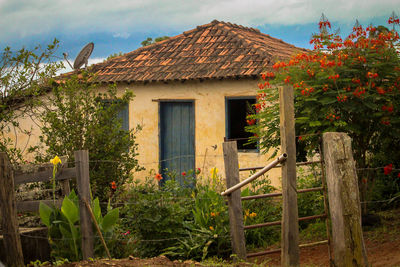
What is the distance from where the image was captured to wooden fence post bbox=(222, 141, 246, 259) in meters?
6.85

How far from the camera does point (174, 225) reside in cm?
750

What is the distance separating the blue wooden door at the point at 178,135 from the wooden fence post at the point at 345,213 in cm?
766

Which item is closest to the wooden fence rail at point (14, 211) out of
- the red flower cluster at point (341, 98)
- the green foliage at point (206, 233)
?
the green foliage at point (206, 233)

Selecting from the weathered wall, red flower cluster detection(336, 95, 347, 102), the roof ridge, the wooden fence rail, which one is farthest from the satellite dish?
red flower cluster detection(336, 95, 347, 102)

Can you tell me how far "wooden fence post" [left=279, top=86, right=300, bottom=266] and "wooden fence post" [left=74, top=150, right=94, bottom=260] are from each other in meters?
2.45

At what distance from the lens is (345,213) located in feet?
18.2

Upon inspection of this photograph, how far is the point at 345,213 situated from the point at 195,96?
26.1 feet

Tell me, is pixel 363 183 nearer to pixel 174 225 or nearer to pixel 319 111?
pixel 319 111

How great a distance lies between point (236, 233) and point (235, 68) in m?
6.30

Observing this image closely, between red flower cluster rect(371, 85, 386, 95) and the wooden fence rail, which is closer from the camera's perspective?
the wooden fence rail

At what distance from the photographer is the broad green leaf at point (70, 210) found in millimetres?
6461

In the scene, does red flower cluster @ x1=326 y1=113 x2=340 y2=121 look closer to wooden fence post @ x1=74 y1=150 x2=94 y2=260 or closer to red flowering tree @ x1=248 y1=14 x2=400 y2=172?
red flowering tree @ x1=248 y1=14 x2=400 y2=172

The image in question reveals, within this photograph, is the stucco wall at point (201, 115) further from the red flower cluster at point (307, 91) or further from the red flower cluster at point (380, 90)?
the red flower cluster at point (380, 90)

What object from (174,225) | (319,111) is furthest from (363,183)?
(174,225)
